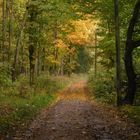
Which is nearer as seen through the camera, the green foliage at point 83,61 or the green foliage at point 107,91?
the green foliage at point 107,91

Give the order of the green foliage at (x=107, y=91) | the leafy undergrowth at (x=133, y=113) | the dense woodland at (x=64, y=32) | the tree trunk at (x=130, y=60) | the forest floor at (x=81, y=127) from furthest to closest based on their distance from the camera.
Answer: the green foliage at (x=107, y=91), the dense woodland at (x=64, y=32), the tree trunk at (x=130, y=60), the leafy undergrowth at (x=133, y=113), the forest floor at (x=81, y=127)

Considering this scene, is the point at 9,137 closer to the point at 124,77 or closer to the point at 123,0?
the point at 123,0

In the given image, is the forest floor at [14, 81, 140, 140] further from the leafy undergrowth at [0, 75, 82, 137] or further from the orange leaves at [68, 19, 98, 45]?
the orange leaves at [68, 19, 98, 45]

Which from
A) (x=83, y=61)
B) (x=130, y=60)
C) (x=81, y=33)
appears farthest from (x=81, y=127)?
(x=83, y=61)

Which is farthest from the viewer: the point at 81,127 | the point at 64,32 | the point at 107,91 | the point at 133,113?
the point at 64,32

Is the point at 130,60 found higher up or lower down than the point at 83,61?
higher up

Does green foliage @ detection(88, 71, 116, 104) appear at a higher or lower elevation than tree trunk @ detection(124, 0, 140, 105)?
lower

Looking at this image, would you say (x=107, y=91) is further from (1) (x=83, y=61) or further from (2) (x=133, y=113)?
(1) (x=83, y=61)

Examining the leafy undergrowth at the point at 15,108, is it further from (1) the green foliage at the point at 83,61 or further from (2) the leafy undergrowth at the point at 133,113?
(1) the green foliage at the point at 83,61

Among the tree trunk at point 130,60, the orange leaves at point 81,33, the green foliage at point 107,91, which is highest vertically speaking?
the orange leaves at point 81,33

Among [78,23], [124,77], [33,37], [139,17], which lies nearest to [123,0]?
[139,17]

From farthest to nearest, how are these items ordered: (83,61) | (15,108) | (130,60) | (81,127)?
(83,61) < (130,60) < (15,108) < (81,127)

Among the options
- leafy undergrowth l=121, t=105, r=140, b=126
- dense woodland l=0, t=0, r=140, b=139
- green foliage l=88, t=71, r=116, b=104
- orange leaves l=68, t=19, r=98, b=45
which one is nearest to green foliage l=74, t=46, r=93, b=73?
orange leaves l=68, t=19, r=98, b=45

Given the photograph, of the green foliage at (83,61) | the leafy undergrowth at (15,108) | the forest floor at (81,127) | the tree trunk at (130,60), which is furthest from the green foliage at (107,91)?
A: the green foliage at (83,61)
